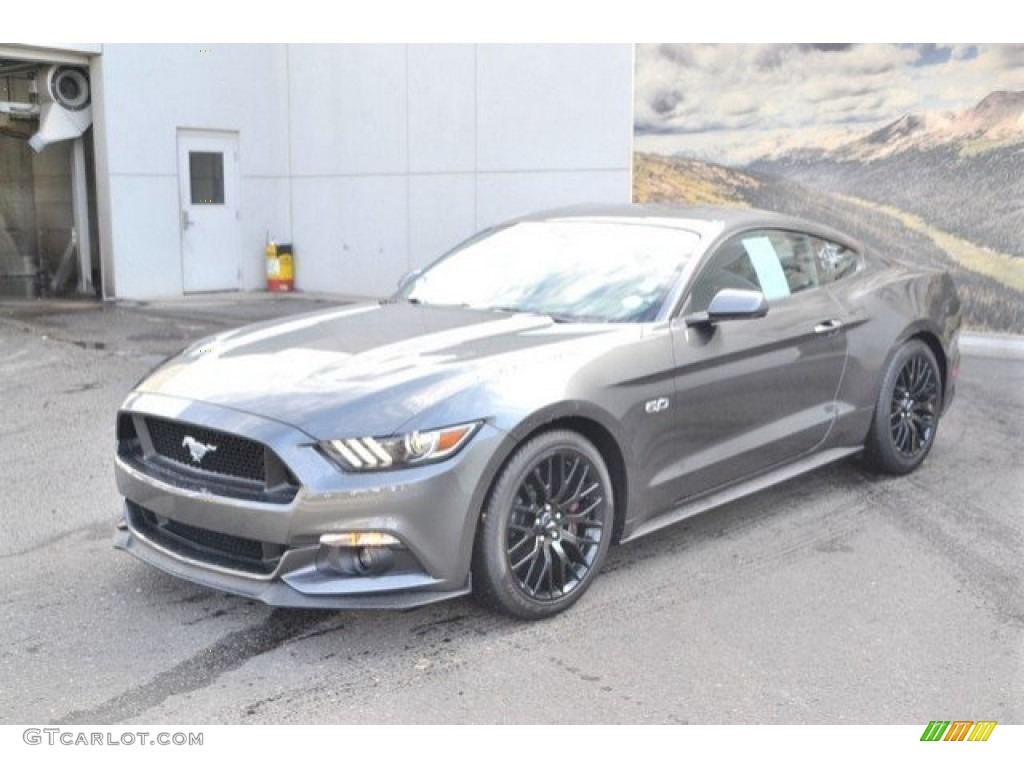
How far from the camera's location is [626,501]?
4352 millimetres

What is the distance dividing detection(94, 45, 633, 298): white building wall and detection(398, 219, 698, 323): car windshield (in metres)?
6.57

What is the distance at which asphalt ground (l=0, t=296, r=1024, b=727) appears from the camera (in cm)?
346

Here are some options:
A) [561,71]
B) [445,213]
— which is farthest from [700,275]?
[445,213]

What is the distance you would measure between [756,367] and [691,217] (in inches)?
33.8

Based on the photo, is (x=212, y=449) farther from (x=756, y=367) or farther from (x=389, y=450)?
(x=756, y=367)

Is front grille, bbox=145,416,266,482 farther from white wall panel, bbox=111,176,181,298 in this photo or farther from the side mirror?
white wall panel, bbox=111,176,181,298

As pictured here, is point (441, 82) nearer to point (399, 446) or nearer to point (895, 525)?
point (895, 525)

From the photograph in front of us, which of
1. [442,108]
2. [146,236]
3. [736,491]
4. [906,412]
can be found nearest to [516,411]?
[736,491]

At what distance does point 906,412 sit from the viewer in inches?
233

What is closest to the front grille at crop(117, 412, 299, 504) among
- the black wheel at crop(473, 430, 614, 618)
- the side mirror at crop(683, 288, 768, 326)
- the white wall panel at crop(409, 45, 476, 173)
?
the black wheel at crop(473, 430, 614, 618)

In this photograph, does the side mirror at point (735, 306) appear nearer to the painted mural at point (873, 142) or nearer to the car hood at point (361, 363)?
the car hood at point (361, 363)

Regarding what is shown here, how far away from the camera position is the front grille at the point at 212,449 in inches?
147

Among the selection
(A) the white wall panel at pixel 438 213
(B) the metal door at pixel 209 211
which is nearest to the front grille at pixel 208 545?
(A) the white wall panel at pixel 438 213
